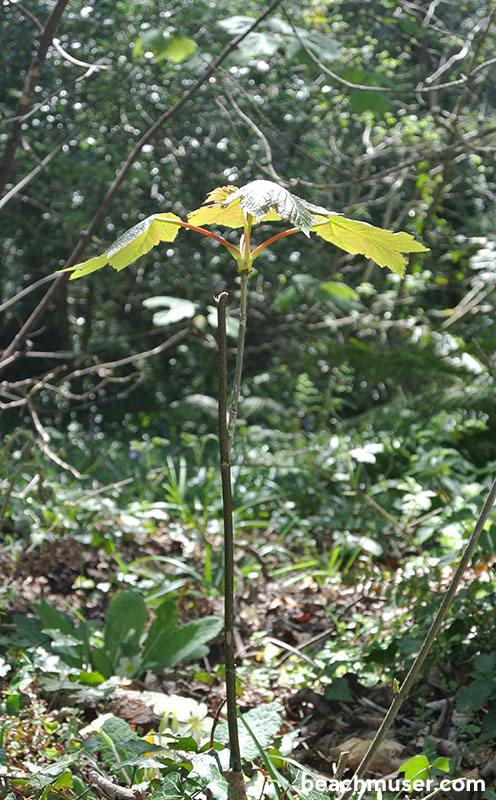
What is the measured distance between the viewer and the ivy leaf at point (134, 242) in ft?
3.53

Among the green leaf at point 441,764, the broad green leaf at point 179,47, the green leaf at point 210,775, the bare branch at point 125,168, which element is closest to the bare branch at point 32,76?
the bare branch at point 125,168

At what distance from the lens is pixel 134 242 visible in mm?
1104

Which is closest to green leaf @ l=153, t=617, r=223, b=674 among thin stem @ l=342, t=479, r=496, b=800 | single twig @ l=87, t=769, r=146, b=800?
single twig @ l=87, t=769, r=146, b=800

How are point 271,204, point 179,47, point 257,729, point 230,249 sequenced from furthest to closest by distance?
point 179,47, point 257,729, point 230,249, point 271,204

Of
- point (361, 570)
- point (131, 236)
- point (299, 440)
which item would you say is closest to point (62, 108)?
point (299, 440)

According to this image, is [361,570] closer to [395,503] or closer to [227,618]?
[395,503]

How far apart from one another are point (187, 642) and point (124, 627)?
0.18m

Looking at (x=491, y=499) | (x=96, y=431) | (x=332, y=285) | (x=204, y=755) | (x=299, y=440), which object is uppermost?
(x=491, y=499)

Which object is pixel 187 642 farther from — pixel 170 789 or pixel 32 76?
pixel 32 76

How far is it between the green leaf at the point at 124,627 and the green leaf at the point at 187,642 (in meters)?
0.08

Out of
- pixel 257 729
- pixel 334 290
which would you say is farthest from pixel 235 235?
pixel 257 729

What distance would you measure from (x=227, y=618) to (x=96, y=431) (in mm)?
4368

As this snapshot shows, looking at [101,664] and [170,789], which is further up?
[170,789]

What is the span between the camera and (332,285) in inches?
144
